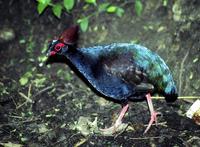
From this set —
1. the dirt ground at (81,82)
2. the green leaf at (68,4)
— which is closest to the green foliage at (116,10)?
the dirt ground at (81,82)

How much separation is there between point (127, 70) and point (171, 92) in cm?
70

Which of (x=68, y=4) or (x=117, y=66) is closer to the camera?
(x=117, y=66)

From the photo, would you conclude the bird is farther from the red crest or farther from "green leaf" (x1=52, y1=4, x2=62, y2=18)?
"green leaf" (x1=52, y1=4, x2=62, y2=18)

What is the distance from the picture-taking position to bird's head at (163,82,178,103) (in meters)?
5.60

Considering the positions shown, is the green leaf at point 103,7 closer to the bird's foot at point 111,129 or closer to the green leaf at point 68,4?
the green leaf at point 68,4

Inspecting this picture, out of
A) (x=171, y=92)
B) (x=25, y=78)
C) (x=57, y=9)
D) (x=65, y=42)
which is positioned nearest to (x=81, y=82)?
(x=25, y=78)

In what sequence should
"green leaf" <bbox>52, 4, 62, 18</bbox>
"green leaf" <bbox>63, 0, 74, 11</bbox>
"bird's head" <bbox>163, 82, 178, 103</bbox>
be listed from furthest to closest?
"green leaf" <bbox>52, 4, 62, 18</bbox>, "green leaf" <bbox>63, 0, 74, 11</bbox>, "bird's head" <bbox>163, 82, 178, 103</bbox>

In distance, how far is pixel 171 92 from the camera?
5660 mm

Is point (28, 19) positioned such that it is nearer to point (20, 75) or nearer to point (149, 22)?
point (20, 75)

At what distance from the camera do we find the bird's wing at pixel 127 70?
5.36 metres

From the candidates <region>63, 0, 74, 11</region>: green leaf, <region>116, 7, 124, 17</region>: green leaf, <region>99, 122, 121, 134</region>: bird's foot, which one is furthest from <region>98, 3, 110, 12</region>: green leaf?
<region>99, 122, 121, 134</region>: bird's foot

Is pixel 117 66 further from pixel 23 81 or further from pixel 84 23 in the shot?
pixel 23 81

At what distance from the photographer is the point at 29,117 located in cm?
602

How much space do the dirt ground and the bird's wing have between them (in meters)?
0.62
